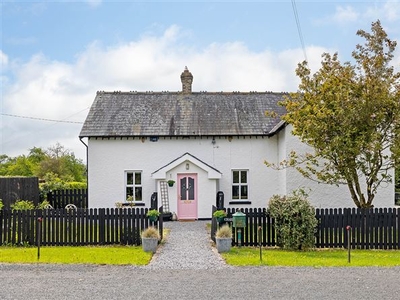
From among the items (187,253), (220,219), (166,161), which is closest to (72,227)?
(187,253)

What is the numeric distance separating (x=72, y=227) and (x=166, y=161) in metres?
9.25

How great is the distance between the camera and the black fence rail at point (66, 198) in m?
25.5

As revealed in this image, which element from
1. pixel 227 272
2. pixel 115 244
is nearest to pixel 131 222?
pixel 115 244

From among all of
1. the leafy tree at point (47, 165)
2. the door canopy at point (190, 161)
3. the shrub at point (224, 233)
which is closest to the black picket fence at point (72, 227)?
the shrub at point (224, 233)

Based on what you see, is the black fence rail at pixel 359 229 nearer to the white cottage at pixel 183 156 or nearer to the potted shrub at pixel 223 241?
the potted shrub at pixel 223 241

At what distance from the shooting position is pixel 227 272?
11.1 metres

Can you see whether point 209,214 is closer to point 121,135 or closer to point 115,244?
point 121,135

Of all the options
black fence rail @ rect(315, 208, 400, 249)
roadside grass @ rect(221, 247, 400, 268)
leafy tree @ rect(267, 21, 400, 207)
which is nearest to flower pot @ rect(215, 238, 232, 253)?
roadside grass @ rect(221, 247, 400, 268)

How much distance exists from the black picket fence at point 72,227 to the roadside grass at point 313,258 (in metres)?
3.56

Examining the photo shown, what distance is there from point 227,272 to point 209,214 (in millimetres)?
11746

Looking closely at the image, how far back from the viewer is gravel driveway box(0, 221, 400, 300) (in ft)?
29.4

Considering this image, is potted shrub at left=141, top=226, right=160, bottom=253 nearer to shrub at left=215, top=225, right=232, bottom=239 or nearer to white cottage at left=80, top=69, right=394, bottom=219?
shrub at left=215, top=225, right=232, bottom=239

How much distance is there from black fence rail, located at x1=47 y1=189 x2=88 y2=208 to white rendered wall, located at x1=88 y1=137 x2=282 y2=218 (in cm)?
238

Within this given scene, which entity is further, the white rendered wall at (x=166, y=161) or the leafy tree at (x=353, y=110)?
the white rendered wall at (x=166, y=161)
